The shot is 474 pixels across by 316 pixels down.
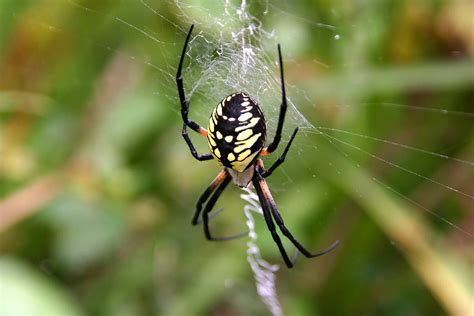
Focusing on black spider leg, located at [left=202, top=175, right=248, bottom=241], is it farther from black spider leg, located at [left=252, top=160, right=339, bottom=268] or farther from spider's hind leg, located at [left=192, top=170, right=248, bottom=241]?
black spider leg, located at [left=252, top=160, right=339, bottom=268]

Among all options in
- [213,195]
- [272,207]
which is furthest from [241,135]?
[213,195]

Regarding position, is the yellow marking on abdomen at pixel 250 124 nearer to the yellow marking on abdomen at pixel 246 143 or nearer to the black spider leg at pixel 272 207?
the yellow marking on abdomen at pixel 246 143

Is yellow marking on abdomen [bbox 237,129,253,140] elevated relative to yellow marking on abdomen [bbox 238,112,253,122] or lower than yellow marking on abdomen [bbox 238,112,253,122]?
lower

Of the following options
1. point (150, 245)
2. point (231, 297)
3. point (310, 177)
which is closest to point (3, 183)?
point (150, 245)

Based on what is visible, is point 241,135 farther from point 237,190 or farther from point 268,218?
point 237,190

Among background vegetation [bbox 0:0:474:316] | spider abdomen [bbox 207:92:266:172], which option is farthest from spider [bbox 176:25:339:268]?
background vegetation [bbox 0:0:474:316]

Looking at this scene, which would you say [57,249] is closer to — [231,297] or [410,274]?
[231,297]

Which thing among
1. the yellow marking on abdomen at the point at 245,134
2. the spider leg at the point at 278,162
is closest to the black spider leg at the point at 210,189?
the spider leg at the point at 278,162
